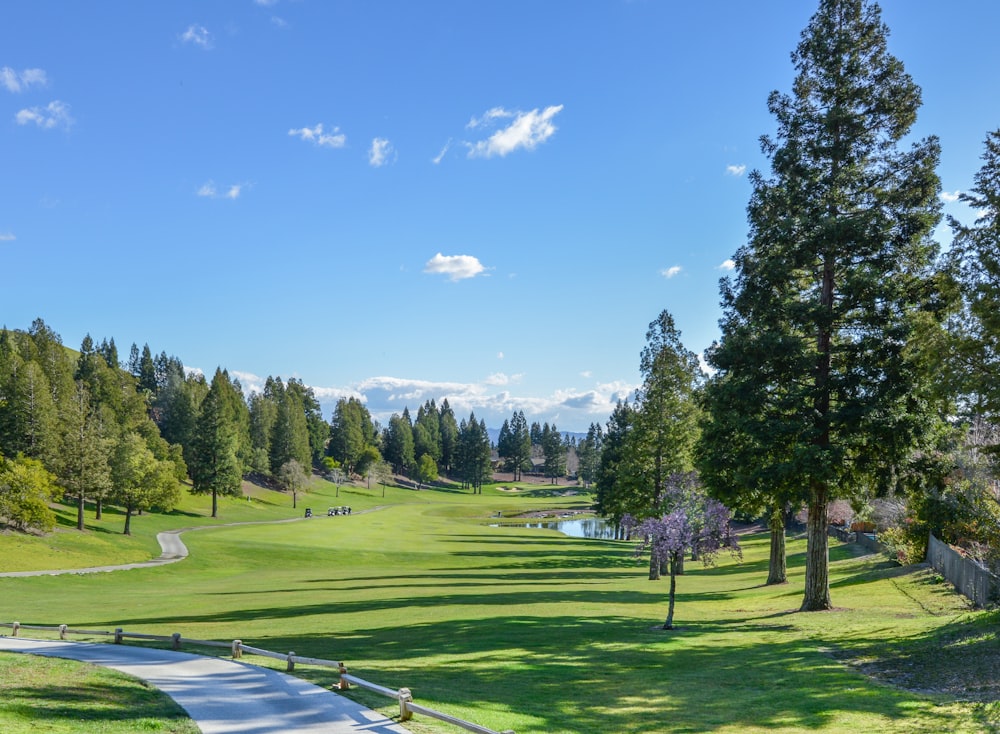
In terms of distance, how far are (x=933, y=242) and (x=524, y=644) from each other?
20.1 meters

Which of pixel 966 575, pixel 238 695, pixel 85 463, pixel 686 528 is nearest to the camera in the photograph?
pixel 238 695

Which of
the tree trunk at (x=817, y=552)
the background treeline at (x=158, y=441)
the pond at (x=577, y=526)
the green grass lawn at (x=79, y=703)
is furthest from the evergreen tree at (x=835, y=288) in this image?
the pond at (x=577, y=526)

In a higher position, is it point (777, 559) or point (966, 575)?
point (966, 575)

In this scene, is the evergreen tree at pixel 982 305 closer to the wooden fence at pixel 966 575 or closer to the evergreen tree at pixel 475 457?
the wooden fence at pixel 966 575

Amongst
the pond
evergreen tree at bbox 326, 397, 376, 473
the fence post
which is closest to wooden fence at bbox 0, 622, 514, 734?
the fence post

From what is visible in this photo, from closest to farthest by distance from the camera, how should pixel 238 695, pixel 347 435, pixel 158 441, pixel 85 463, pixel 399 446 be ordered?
pixel 238 695
pixel 85 463
pixel 158 441
pixel 347 435
pixel 399 446

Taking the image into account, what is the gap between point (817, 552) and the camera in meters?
25.4

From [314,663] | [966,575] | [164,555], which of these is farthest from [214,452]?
[966,575]

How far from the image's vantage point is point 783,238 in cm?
2586

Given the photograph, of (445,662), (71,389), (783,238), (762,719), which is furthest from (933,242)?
(71,389)

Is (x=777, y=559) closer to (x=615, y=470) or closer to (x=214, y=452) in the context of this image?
(x=615, y=470)

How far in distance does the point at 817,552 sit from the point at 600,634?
8.54 meters

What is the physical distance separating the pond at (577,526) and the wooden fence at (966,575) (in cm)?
6979

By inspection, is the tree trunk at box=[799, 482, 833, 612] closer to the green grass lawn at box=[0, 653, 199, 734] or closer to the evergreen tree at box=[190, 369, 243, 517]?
the green grass lawn at box=[0, 653, 199, 734]
